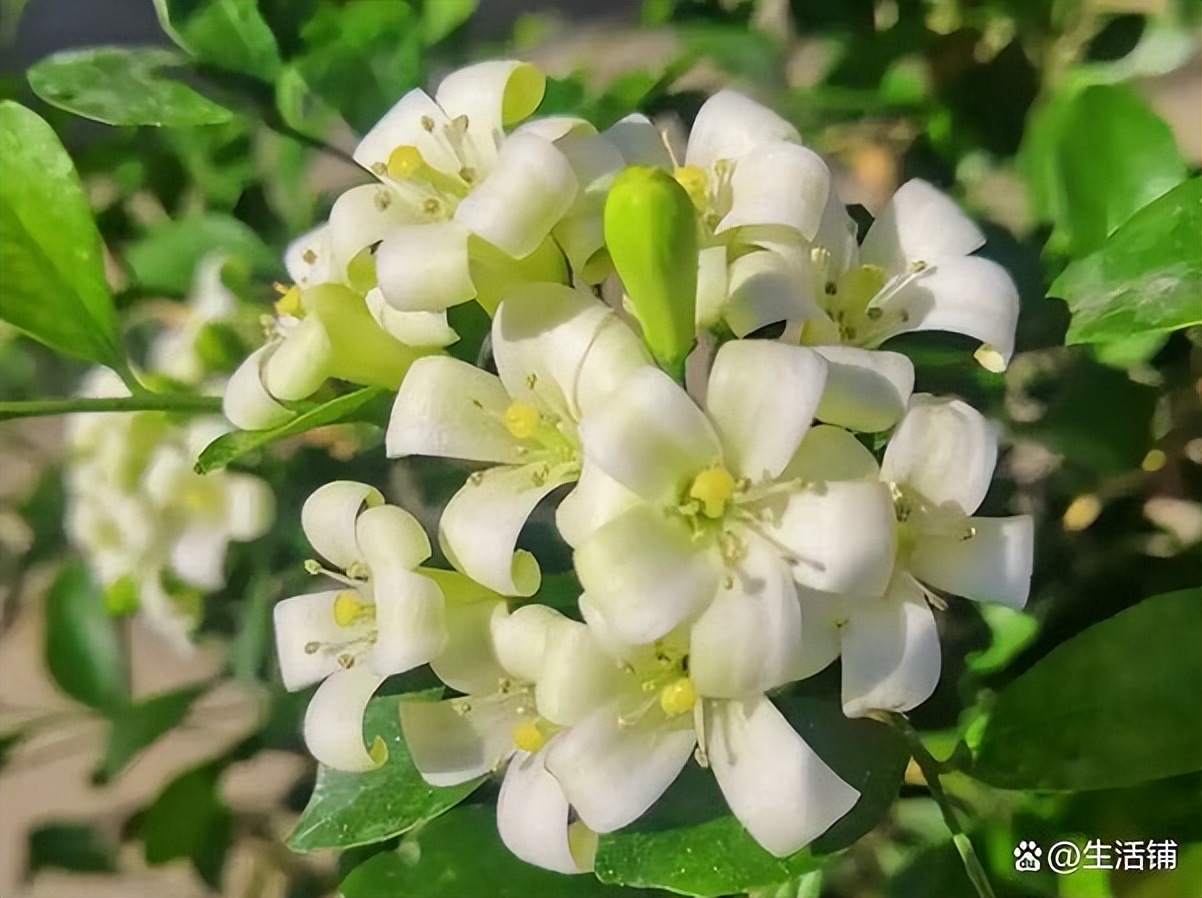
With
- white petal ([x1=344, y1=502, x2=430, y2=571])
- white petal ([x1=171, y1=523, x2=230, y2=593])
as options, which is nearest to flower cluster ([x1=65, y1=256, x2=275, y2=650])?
white petal ([x1=171, y1=523, x2=230, y2=593])

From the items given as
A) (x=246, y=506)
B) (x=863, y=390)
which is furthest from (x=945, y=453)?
(x=246, y=506)

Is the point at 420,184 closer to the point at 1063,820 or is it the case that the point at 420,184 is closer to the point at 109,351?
the point at 109,351

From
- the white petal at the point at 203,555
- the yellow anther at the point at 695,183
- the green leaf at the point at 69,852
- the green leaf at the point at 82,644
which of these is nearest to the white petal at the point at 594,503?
the yellow anther at the point at 695,183

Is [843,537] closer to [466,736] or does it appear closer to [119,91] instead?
[466,736]

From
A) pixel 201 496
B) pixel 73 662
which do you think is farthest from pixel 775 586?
pixel 73 662

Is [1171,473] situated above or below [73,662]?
above

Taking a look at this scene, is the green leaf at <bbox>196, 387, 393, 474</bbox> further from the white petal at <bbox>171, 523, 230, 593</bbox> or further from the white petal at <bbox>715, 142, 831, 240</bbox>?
the white petal at <bbox>171, 523, 230, 593</bbox>
